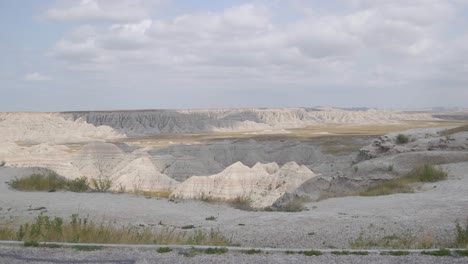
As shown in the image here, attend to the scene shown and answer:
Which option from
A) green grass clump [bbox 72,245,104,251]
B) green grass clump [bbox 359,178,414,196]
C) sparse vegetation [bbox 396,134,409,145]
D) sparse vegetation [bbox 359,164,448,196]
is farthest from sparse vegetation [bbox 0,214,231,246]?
sparse vegetation [bbox 396,134,409,145]

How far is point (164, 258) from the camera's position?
720 cm

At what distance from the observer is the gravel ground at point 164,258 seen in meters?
7.04

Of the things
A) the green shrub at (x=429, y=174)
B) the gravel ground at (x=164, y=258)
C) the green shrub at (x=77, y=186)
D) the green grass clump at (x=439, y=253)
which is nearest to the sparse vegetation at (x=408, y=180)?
the green shrub at (x=429, y=174)

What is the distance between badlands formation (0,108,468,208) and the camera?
2183 centimetres

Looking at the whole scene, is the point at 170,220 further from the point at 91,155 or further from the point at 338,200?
the point at 91,155

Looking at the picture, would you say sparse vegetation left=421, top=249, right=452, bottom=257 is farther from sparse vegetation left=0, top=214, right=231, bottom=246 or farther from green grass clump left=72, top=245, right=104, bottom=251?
green grass clump left=72, top=245, right=104, bottom=251

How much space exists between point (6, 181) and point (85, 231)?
469 inches

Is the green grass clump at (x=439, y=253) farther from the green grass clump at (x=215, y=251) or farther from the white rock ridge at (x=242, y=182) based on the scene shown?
the white rock ridge at (x=242, y=182)

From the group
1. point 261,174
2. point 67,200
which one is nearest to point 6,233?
point 67,200

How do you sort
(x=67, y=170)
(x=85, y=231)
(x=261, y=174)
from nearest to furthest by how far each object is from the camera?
(x=85, y=231), (x=261, y=174), (x=67, y=170)

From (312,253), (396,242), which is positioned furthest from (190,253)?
(396,242)

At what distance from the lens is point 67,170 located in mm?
44094

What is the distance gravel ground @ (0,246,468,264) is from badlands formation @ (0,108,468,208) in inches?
426

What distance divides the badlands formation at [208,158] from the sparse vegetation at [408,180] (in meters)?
1.67
